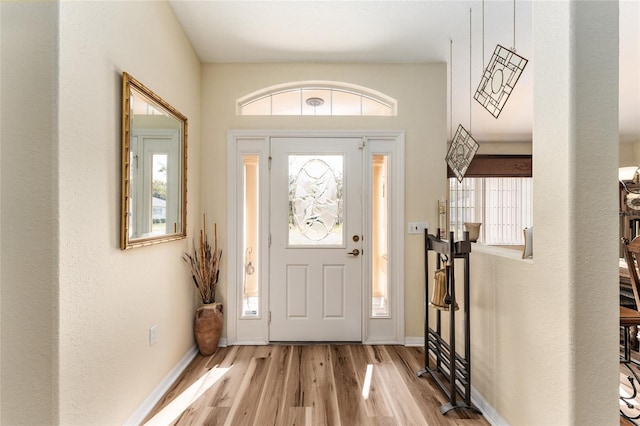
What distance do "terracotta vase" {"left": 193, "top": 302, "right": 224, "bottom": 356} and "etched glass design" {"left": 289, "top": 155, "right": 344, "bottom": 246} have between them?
980mm

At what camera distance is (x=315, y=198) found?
3.06 m

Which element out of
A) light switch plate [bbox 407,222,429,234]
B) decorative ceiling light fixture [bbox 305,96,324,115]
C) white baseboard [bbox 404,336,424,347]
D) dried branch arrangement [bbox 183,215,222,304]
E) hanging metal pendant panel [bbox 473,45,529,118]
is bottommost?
white baseboard [bbox 404,336,424,347]

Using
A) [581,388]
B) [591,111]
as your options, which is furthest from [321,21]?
[581,388]

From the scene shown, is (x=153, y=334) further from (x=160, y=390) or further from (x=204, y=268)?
(x=204, y=268)

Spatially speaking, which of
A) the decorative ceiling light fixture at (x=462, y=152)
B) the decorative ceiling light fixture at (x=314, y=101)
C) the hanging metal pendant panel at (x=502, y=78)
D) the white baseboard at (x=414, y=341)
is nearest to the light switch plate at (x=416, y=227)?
the decorative ceiling light fixture at (x=462, y=152)

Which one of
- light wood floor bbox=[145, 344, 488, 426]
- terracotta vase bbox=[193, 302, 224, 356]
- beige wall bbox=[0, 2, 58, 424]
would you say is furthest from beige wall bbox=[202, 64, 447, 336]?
beige wall bbox=[0, 2, 58, 424]

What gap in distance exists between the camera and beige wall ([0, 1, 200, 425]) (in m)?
1.29

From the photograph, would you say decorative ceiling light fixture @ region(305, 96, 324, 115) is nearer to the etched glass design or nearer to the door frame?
the door frame

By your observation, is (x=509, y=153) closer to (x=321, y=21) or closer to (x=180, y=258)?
(x=321, y=21)

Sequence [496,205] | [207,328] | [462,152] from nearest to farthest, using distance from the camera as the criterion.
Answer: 1. [462,152]
2. [207,328]
3. [496,205]

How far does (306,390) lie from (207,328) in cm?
106

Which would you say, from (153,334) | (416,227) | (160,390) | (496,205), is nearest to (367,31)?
(416,227)

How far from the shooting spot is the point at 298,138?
3.04 meters

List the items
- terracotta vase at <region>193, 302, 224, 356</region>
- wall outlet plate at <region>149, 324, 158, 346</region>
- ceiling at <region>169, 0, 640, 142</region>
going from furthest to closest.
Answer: terracotta vase at <region>193, 302, 224, 356</region>
ceiling at <region>169, 0, 640, 142</region>
wall outlet plate at <region>149, 324, 158, 346</region>
